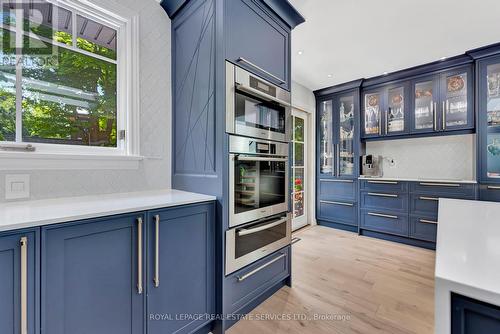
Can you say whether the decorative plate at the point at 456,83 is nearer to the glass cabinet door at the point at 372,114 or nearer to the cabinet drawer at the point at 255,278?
the glass cabinet door at the point at 372,114

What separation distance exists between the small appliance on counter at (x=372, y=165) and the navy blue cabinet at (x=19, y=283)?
404 cm

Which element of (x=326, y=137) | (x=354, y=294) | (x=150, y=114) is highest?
(x=326, y=137)

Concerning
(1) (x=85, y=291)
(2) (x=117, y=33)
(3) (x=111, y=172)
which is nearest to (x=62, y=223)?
(1) (x=85, y=291)

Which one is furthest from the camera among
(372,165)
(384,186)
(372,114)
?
(372,165)

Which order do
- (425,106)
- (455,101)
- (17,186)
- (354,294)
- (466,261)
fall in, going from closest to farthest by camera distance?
(466,261) → (17,186) → (354,294) → (455,101) → (425,106)

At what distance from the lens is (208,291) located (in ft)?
5.05

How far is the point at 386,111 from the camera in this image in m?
3.56

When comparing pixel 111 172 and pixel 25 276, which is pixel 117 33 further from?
pixel 25 276

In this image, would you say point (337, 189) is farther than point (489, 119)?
Yes

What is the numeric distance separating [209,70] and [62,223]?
126 cm

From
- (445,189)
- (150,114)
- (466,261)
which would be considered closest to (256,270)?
(466,261)

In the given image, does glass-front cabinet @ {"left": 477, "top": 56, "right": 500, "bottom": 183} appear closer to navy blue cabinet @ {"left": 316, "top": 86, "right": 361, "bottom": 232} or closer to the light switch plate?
navy blue cabinet @ {"left": 316, "top": 86, "right": 361, "bottom": 232}

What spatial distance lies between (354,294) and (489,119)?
2.70 m

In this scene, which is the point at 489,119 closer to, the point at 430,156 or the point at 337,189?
the point at 430,156
